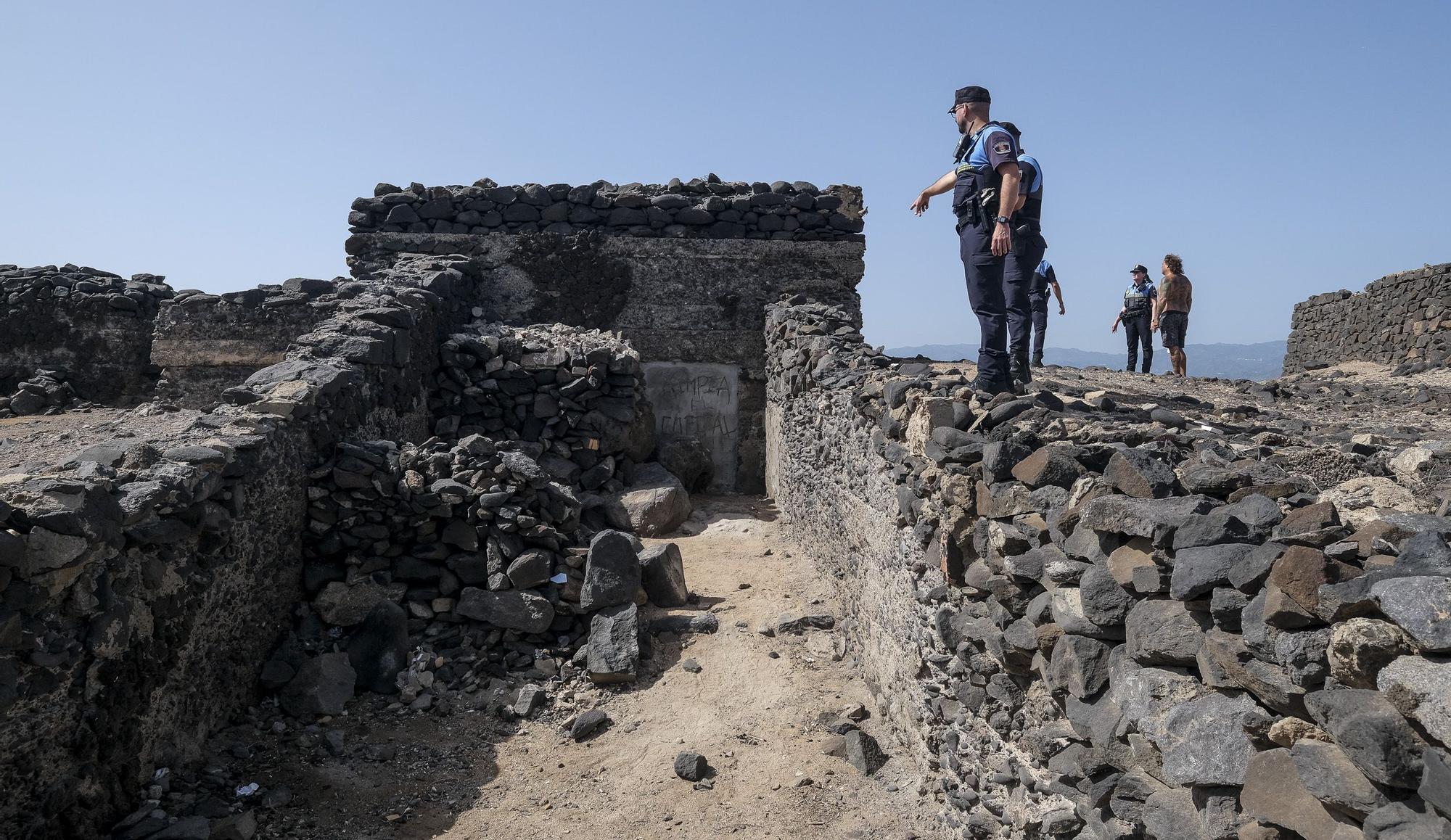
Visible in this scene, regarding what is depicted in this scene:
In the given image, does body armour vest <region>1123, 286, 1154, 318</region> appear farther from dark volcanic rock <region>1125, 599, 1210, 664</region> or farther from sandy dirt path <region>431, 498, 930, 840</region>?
dark volcanic rock <region>1125, 599, 1210, 664</region>

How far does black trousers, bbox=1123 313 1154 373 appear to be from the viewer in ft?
41.8

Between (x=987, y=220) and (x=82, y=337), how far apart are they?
11506 millimetres

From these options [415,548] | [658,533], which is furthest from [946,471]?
[658,533]

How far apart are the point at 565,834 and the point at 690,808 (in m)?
0.61

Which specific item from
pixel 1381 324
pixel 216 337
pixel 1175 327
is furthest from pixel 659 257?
pixel 1381 324

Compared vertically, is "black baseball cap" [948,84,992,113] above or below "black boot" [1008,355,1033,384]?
above

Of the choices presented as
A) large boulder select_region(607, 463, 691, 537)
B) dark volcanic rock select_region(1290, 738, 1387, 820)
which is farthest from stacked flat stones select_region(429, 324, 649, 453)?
dark volcanic rock select_region(1290, 738, 1387, 820)

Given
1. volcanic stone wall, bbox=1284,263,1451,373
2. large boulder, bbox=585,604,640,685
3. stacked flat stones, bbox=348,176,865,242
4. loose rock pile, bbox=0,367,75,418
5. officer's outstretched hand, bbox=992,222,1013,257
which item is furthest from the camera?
volcanic stone wall, bbox=1284,263,1451,373

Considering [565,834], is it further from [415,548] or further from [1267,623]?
[1267,623]

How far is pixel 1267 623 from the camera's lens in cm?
208

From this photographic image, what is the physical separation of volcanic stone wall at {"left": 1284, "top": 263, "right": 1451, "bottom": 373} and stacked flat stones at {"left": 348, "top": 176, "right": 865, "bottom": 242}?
337 inches

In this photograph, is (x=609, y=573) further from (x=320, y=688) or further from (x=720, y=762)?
(x=320, y=688)

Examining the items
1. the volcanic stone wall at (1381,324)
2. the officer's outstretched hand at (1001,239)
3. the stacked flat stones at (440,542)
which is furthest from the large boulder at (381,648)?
the volcanic stone wall at (1381,324)

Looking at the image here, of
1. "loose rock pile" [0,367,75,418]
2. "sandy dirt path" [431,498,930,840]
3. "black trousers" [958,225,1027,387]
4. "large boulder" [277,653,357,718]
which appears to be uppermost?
"black trousers" [958,225,1027,387]
